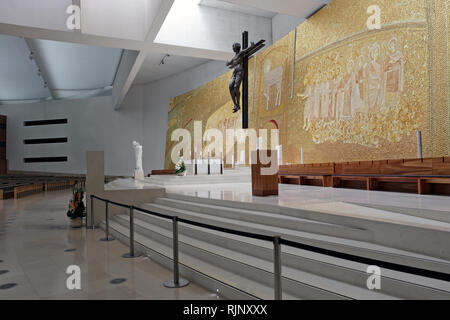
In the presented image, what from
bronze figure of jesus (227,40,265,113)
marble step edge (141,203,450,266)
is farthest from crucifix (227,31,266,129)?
marble step edge (141,203,450,266)

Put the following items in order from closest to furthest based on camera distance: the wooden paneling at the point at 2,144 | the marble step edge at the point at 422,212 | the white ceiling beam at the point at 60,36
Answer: the marble step edge at the point at 422,212 < the white ceiling beam at the point at 60,36 < the wooden paneling at the point at 2,144

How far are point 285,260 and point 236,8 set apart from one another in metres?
10.5

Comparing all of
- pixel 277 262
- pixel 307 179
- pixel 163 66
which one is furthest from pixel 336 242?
pixel 163 66

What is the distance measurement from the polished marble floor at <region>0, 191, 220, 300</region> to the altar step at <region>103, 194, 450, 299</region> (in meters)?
0.30

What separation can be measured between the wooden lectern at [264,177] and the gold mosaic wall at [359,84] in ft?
9.49

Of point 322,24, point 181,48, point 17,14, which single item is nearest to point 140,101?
point 181,48

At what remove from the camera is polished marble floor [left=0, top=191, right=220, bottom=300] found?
3.17 m

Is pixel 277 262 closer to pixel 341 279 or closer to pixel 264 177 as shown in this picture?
pixel 341 279

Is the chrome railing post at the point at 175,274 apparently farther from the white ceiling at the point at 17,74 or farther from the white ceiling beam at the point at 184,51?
the white ceiling at the point at 17,74

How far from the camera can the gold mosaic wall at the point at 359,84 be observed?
6.01 m

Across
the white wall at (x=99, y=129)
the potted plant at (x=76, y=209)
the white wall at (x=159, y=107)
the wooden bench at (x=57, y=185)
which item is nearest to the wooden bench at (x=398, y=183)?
the potted plant at (x=76, y=209)

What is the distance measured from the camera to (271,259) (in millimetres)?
3305
